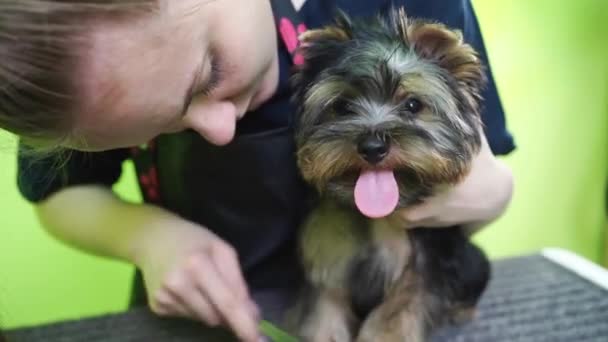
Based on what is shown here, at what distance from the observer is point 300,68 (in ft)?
2.96

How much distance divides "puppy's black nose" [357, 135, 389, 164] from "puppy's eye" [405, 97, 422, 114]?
9 cm

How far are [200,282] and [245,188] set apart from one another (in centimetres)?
18

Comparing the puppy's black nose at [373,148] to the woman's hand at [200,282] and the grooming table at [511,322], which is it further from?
the grooming table at [511,322]

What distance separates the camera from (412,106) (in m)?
0.86

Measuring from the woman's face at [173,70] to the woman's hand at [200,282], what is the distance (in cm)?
18

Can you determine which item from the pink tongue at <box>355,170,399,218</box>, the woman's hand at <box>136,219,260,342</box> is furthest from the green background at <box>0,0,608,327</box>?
the pink tongue at <box>355,170,399,218</box>

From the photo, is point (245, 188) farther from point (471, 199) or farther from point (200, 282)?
point (471, 199)

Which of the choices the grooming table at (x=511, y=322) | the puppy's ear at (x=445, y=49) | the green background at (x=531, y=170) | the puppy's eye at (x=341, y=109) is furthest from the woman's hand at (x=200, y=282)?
the green background at (x=531, y=170)

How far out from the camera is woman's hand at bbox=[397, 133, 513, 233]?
0.90 metres

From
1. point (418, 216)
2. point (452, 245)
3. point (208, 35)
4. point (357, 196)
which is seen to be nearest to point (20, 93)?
point (208, 35)

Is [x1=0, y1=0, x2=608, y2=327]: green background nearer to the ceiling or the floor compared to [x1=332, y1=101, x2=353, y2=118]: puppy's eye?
nearer to the floor

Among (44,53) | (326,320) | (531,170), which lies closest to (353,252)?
(326,320)

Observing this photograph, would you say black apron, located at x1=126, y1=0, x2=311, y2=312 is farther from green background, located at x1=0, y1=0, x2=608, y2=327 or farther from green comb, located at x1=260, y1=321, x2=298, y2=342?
green background, located at x1=0, y1=0, x2=608, y2=327

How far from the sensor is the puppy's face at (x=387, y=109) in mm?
812
